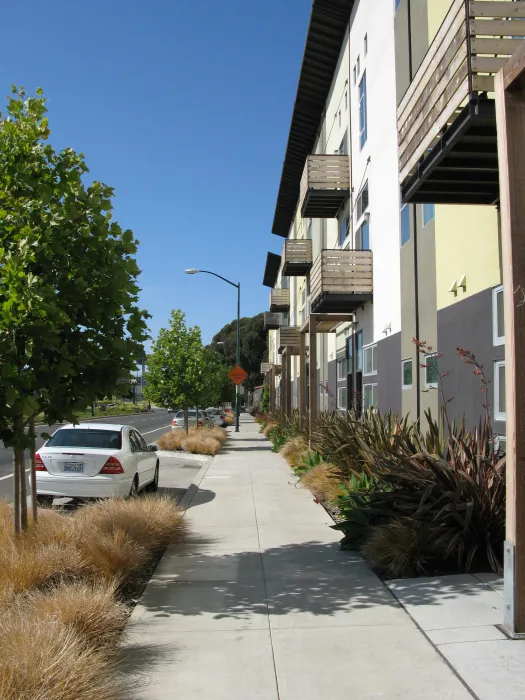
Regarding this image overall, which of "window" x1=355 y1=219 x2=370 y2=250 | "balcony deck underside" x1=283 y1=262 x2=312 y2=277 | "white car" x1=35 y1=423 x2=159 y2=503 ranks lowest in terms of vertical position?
"white car" x1=35 y1=423 x2=159 y2=503

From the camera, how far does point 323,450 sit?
1310 cm

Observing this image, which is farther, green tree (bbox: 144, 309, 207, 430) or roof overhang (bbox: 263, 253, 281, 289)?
roof overhang (bbox: 263, 253, 281, 289)

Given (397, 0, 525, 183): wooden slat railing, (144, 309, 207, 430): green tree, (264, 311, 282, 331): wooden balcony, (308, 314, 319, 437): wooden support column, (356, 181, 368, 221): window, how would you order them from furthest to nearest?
(264, 311, 282, 331): wooden balcony, (144, 309, 207, 430): green tree, (356, 181, 368, 221): window, (308, 314, 319, 437): wooden support column, (397, 0, 525, 183): wooden slat railing

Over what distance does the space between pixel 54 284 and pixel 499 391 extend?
572 cm

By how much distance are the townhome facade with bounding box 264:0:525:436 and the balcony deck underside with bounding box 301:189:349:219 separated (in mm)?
66

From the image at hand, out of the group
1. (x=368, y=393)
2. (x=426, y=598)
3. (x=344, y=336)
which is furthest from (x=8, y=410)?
(x=344, y=336)

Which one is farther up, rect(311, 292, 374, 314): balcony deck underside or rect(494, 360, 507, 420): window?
rect(311, 292, 374, 314): balcony deck underside

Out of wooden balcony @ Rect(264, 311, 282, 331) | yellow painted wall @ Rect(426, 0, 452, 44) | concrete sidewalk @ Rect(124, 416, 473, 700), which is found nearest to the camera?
concrete sidewalk @ Rect(124, 416, 473, 700)

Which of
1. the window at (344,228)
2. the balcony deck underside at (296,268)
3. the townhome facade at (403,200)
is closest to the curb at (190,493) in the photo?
the townhome facade at (403,200)

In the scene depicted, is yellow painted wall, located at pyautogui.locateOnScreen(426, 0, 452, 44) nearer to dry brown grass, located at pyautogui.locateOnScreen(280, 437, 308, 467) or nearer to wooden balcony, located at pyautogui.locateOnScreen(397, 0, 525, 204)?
wooden balcony, located at pyautogui.locateOnScreen(397, 0, 525, 204)

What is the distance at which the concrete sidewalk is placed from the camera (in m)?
4.13

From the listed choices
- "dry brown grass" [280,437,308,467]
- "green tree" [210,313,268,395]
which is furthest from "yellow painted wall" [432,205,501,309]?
"green tree" [210,313,268,395]

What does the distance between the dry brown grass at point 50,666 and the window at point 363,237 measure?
49.8 ft

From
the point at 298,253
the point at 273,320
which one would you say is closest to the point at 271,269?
the point at 273,320
